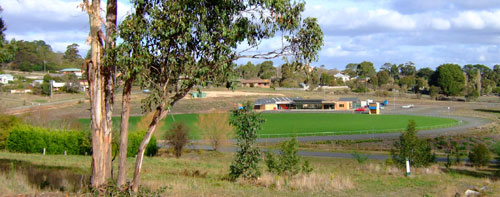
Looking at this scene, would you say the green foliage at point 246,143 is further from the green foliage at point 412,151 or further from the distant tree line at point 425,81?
the distant tree line at point 425,81

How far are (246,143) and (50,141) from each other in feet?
81.3

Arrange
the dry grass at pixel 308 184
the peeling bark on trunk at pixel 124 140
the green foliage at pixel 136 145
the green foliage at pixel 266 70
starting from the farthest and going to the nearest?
1. the green foliage at pixel 266 70
2. the green foliage at pixel 136 145
3. the dry grass at pixel 308 184
4. the peeling bark on trunk at pixel 124 140

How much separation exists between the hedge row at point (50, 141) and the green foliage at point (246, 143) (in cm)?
2065

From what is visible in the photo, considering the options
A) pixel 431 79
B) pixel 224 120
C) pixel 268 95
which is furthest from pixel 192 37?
pixel 431 79

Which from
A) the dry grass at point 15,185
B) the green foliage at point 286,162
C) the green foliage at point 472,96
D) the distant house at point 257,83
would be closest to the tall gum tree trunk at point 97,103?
the dry grass at point 15,185

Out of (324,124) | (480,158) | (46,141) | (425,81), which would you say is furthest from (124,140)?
(425,81)

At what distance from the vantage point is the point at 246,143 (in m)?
17.3

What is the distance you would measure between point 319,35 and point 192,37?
11.3ft

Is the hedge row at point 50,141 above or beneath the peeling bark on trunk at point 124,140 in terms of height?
beneath

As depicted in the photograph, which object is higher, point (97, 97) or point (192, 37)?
point (192, 37)

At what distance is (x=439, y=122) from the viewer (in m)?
78.4

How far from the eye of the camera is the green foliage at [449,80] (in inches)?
5679

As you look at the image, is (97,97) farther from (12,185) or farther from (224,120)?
(224,120)

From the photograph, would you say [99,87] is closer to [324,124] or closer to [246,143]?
[246,143]
